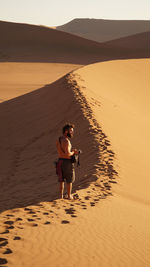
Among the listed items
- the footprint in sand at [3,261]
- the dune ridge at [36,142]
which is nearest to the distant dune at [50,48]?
the dune ridge at [36,142]

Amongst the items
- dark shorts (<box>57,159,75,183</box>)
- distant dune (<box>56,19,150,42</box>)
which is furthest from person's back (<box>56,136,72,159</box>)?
distant dune (<box>56,19,150,42</box>)

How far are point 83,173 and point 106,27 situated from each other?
129400 mm

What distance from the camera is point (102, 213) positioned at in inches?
260

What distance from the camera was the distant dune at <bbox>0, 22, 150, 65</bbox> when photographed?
43.2 m

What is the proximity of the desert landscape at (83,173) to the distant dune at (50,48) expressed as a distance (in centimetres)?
1726

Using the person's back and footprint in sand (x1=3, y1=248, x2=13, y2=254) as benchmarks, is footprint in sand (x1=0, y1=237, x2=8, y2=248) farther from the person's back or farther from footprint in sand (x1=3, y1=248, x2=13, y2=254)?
the person's back

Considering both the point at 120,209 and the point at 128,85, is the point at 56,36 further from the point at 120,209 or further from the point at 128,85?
the point at 120,209

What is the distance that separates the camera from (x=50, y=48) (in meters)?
47.3

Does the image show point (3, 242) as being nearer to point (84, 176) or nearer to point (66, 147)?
point (66, 147)

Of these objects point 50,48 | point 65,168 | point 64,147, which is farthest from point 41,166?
point 50,48

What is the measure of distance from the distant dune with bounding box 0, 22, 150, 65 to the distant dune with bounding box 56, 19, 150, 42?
72.6 metres

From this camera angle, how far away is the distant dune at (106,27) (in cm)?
12575

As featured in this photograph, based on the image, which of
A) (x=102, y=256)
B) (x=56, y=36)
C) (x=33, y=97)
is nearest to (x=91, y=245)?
(x=102, y=256)

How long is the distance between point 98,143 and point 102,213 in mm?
4455
